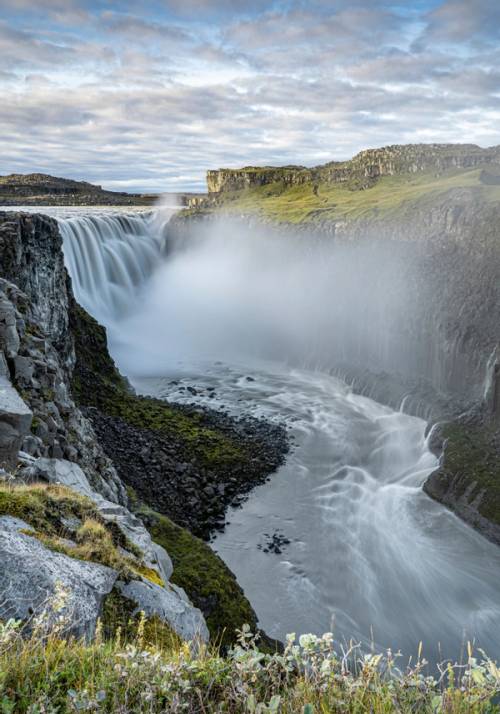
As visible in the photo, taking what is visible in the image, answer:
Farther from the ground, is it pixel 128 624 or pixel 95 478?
pixel 128 624

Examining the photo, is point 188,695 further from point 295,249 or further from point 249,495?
point 295,249

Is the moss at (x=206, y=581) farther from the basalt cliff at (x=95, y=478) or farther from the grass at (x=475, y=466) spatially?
the grass at (x=475, y=466)

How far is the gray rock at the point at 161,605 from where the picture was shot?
8.30 metres

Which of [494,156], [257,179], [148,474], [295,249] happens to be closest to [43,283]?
[148,474]

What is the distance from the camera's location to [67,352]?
34.6 metres

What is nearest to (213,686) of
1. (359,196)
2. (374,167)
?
(359,196)

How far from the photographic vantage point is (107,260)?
247 ft

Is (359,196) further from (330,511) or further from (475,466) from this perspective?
(330,511)

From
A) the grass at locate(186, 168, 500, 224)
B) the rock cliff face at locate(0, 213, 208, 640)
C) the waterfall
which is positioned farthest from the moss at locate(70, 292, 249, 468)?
the grass at locate(186, 168, 500, 224)

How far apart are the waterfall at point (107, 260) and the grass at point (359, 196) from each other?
25.2 metres

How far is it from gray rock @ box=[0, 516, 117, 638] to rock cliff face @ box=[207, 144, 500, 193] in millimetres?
138980

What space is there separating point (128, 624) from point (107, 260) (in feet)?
239

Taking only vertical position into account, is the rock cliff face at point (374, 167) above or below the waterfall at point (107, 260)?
above

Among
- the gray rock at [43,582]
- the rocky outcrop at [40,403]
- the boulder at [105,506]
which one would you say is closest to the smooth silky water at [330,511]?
the gray rock at [43,582]
